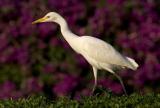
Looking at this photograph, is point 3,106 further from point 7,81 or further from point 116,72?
point 7,81

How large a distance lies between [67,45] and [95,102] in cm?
386

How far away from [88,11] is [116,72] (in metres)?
1.87

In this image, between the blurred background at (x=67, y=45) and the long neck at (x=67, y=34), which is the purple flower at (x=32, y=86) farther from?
the long neck at (x=67, y=34)

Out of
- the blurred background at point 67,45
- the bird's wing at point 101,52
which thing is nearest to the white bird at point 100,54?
the bird's wing at point 101,52

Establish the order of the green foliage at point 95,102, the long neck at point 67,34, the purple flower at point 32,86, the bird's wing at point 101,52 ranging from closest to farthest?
the green foliage at point 95,102
the bird's wing at point 101,52
the long neck at point 67,34
the purple flower at point 32,86

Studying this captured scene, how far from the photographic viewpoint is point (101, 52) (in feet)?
34.7

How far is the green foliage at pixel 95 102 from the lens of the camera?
8.48 m

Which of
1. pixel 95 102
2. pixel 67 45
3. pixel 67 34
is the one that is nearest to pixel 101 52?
pixel 67 34

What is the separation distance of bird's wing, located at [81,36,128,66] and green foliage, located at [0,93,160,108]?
1474 mm

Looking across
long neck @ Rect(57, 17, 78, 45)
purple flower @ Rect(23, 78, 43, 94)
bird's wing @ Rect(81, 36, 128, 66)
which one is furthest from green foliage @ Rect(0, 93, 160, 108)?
purple flower @ Rect(23, 78, 43, 94)

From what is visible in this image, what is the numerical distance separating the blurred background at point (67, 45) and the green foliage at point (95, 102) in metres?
3.10

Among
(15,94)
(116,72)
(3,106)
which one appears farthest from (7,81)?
(3,106)

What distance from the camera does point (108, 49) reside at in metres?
10.6

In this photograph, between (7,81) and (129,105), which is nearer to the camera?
(129,105)
